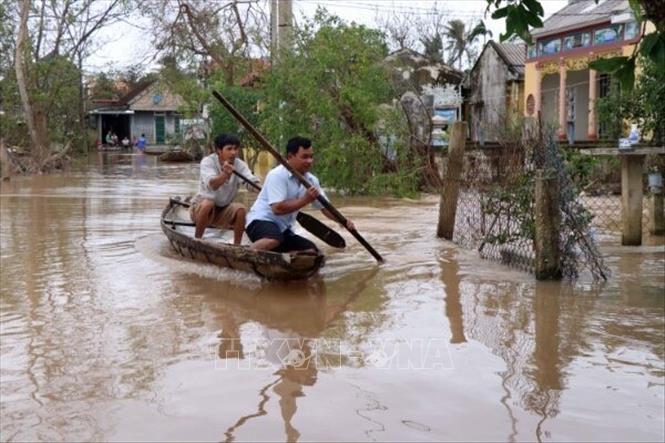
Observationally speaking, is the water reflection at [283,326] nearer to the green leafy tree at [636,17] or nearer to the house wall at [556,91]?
the green leafy tree at [636,17]

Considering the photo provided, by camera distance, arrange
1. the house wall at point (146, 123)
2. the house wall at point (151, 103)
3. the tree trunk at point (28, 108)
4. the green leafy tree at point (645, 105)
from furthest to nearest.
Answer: the house wall at point (146, 123) < the house wall at point (151, 103) < the tree trunk at point (28, 108) < the green leafy tree at point (645, 105)

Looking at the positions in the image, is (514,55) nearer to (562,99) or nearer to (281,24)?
(562,99)

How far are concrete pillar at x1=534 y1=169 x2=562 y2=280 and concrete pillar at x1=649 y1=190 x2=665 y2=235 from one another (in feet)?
13.2

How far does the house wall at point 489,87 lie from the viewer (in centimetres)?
3059

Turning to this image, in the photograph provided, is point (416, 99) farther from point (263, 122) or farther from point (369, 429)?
point (369, 429)

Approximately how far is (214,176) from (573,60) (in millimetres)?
18313

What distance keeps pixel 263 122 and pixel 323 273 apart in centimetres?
1000

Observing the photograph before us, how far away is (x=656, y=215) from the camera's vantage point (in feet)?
36.1

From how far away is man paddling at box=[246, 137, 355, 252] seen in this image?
752 cm

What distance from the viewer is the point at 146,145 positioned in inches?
2021

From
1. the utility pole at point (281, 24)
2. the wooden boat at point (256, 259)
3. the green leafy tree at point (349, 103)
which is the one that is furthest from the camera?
the utility pole at point (281, 24)

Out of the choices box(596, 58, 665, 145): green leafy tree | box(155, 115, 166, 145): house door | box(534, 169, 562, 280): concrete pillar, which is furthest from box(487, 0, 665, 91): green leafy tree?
box(155, 115, 166, 145): house door

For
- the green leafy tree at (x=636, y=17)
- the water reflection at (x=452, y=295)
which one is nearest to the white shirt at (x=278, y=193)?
the water reflection at (x=452, y=295)

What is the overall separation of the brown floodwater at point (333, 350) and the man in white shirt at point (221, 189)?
62 cm
